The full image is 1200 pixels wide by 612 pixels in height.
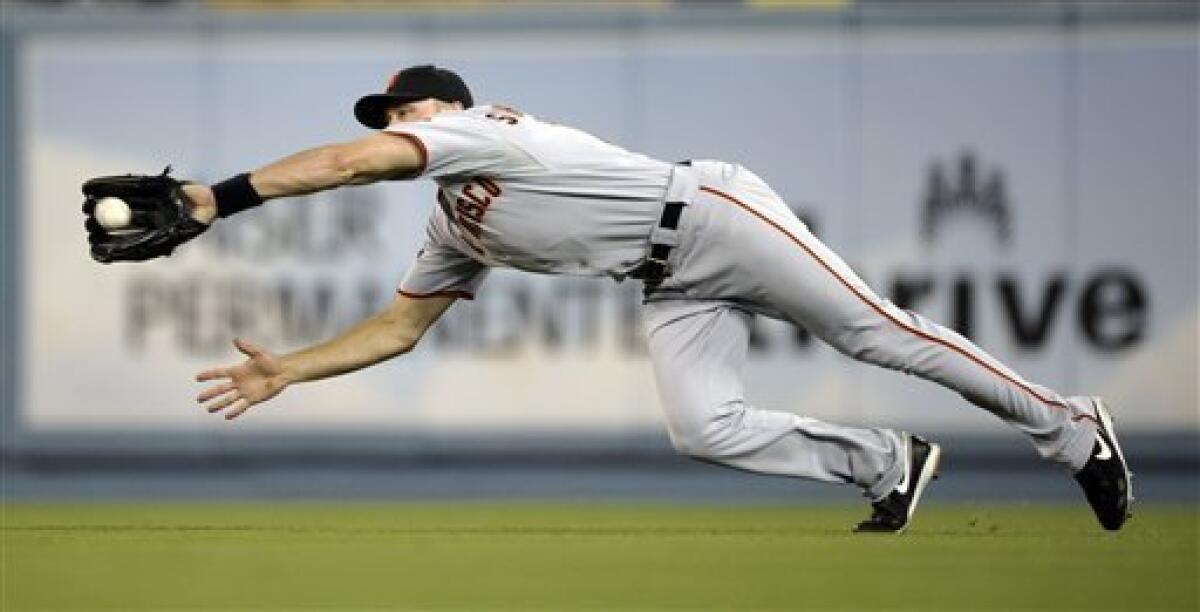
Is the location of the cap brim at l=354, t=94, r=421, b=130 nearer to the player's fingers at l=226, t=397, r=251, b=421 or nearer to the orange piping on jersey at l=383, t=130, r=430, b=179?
the orange piping on jersey at l=383, t=130, r=430, b=179

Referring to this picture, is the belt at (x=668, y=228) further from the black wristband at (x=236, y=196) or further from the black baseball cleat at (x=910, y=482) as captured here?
the black wristband at (x=236, y=196)

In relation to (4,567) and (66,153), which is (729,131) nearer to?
(66,153)

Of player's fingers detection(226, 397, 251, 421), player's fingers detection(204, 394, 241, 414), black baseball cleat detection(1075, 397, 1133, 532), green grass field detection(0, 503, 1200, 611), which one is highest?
player's fingers detection(204, 394, 241, 414)

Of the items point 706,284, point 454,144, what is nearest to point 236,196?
point 454,144

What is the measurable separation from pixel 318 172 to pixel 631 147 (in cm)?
756

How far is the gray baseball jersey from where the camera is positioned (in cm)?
680

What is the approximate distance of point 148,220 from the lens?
6207 mm

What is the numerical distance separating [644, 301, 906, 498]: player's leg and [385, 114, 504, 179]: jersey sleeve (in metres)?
0.82

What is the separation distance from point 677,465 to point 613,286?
1109mm

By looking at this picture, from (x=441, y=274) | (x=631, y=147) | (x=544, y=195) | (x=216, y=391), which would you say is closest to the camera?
(x=544, y=195)

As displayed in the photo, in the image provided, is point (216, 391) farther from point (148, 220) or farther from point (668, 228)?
point (668, 228)

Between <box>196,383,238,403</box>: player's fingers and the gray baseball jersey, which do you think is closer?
the gray baseball jersey

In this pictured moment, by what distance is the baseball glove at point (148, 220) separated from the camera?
6.19m

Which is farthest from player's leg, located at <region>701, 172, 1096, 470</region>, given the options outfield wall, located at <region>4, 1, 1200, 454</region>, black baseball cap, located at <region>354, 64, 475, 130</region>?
outfield wall, located at <region>4, 1, 1200, 454</region>
